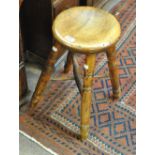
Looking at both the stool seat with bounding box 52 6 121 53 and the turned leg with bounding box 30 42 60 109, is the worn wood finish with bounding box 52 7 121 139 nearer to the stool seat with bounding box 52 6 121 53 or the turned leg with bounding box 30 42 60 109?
the stool seat with bounding box 52 6 121 53

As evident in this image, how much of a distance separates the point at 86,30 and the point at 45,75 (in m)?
0.30

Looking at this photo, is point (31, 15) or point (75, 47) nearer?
point (75, 47)

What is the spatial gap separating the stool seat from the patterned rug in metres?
0.46

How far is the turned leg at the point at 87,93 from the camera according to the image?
119cm

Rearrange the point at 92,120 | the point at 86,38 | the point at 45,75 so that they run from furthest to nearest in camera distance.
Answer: the point at 92,120 < the point at 45,75 < the point at 86,38

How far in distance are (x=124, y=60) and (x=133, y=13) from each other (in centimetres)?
49

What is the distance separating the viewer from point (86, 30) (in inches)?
47.9

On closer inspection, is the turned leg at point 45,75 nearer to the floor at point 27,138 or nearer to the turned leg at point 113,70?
the floor at point 27,138

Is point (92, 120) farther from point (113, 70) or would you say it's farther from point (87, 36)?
point (87, 36)

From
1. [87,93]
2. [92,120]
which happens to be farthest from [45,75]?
[92,120]

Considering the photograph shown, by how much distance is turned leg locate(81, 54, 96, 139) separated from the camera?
1.19 metres
